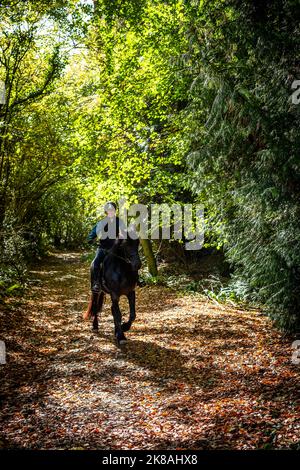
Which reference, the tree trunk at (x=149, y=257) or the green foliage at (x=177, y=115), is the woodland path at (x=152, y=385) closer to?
the green foliage at (x=177, y=115)

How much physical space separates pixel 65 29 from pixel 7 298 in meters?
8.95

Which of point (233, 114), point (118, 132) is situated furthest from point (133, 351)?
point (118, 132)

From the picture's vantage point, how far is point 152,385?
226 inches

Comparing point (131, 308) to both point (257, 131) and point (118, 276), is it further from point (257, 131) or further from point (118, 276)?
point (257, 131)

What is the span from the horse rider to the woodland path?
150 centimetres

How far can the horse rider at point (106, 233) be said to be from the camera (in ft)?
25.8

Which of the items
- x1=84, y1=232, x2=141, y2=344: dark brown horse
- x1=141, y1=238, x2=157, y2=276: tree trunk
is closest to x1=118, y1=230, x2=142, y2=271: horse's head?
x1=84, y1=232, x2=141, y2=344: dark brown horse

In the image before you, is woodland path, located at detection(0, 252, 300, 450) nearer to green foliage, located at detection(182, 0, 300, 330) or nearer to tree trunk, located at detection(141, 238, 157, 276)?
green foliage, located at detection(182, 0, 300, 330)

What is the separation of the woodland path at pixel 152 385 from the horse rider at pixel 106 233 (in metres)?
1.50

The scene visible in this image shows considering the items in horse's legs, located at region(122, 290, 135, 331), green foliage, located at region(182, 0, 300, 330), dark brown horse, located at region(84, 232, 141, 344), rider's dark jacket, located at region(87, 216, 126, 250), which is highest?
green foliage, located at region(182, 0, 300, 330)

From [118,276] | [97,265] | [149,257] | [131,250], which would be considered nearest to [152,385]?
[118,276]

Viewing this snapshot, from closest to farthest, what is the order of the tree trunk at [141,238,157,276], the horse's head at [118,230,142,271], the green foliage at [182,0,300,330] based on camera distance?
the green foliage at [182,0,300,330] → the horse's head at [118,230,142,271] → the tree trunk at [141,238,157,276]

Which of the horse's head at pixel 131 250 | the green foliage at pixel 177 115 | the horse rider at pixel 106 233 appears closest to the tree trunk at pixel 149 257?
the green foliage at pixel 177 115

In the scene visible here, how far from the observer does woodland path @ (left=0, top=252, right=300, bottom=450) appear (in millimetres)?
4301
